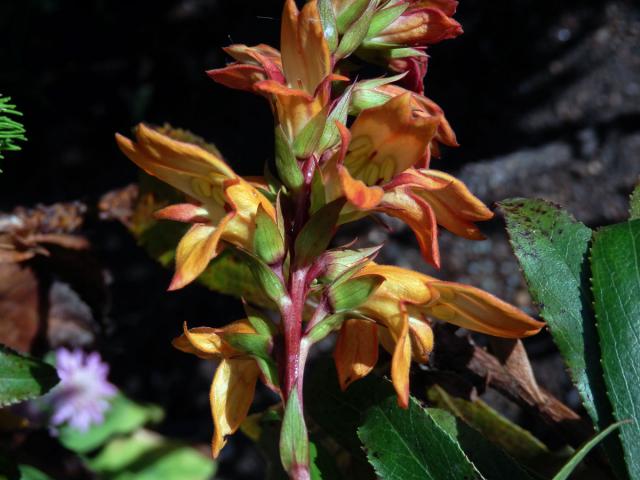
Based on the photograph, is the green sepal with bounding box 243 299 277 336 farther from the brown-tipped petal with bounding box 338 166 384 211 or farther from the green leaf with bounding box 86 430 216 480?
the green leaf with bounding box 86 430 216 480

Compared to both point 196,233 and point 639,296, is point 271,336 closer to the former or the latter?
point 196,233

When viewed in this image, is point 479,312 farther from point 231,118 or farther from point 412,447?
point 231,118

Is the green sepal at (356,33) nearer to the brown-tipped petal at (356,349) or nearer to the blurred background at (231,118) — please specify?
the brown-tipped petal at (356,349)

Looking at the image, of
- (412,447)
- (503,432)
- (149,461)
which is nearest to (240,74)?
(412,447)

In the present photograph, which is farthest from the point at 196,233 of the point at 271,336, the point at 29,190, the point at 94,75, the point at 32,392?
the point at 94,75

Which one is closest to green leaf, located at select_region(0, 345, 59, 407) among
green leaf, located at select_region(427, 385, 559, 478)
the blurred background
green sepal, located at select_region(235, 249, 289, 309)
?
green sepal, located at select_region(235, 249, 289, 309)
